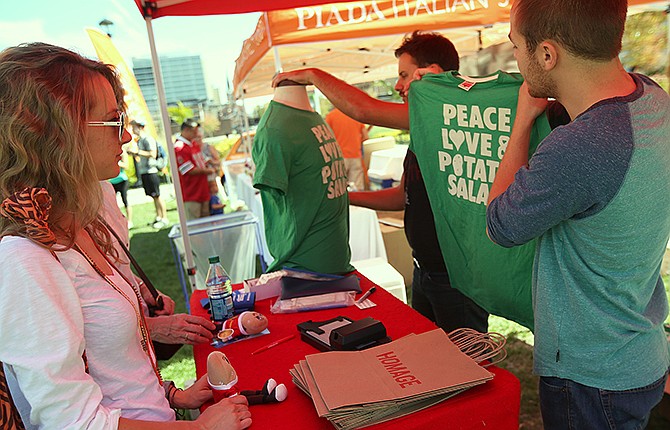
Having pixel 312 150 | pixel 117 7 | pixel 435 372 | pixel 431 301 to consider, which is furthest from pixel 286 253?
pixel 117 7

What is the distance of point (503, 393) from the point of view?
1.20m

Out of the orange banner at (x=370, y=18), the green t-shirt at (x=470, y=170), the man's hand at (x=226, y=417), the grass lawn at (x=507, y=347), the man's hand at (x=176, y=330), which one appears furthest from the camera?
the orange banner at (x=370, y=18)

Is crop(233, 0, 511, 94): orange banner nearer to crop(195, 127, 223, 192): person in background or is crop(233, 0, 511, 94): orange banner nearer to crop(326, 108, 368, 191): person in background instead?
crop(195, 127, 223, 192): person in background

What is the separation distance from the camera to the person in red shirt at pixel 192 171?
6520 mm

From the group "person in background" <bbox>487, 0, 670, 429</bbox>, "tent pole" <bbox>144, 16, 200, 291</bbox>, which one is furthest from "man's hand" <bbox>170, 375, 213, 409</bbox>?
"tent pole" <bbox>144, 16, 200, 291</bbox>

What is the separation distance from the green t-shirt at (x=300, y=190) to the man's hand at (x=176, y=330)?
1.96 ft

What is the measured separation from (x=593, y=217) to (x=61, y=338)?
42.2 inches

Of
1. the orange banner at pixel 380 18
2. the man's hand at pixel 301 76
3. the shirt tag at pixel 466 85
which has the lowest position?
the shirt tag at pixel 466 85

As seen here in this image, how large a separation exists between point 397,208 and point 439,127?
721 mm

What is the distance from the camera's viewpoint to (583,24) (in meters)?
1.14

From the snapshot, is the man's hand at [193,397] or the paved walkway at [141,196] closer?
the man's hand at [193,397]

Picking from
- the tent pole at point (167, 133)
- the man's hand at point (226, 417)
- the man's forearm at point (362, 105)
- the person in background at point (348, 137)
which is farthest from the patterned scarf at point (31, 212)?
the person in background at point (348, 137)

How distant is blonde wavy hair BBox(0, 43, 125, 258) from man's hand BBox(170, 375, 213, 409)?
50cm

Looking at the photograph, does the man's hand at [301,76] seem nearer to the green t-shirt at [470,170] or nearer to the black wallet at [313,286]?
the green t-shirt at [470,170]
